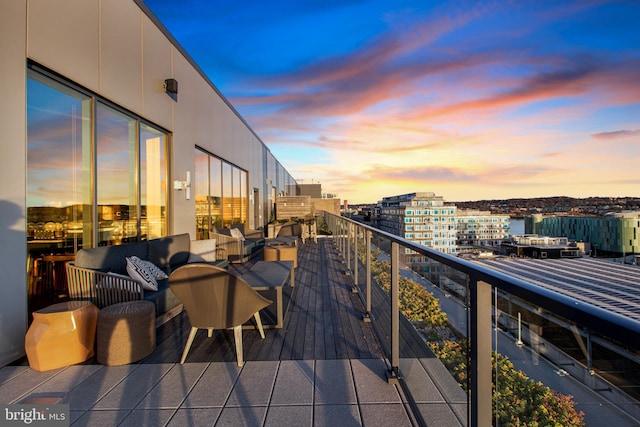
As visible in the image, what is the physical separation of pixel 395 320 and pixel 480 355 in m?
1.22

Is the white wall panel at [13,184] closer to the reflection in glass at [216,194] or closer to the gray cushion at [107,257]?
the gray cushion at [107,257]

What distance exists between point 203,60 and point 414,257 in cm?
1329

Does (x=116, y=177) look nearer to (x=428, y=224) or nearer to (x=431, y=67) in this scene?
(x=431, y=67)

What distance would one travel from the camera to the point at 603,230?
44.9ft

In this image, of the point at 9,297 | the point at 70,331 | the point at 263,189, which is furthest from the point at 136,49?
the point at 263,189

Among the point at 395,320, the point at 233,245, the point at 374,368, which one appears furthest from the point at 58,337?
the point at 233,245

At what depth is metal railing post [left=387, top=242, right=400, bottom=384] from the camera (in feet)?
7.39

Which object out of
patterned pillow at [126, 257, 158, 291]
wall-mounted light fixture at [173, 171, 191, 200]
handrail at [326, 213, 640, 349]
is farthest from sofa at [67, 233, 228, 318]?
handrail at [326, 213, 640, 349]

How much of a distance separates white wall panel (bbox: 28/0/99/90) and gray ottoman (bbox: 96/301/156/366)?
248 cm

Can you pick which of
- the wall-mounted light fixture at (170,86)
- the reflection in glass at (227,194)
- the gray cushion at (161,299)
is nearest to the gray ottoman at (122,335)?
the gray cushion at (161,299)

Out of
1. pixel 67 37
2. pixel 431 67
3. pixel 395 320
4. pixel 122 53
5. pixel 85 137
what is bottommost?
pixel 395 320

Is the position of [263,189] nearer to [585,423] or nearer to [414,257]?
[414,257]

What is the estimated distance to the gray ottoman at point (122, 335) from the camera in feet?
8.64

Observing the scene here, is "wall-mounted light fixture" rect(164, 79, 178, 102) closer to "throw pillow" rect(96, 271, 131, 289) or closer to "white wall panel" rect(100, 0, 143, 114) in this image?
"white wall panel" rect(100, 0, 143, 114)
